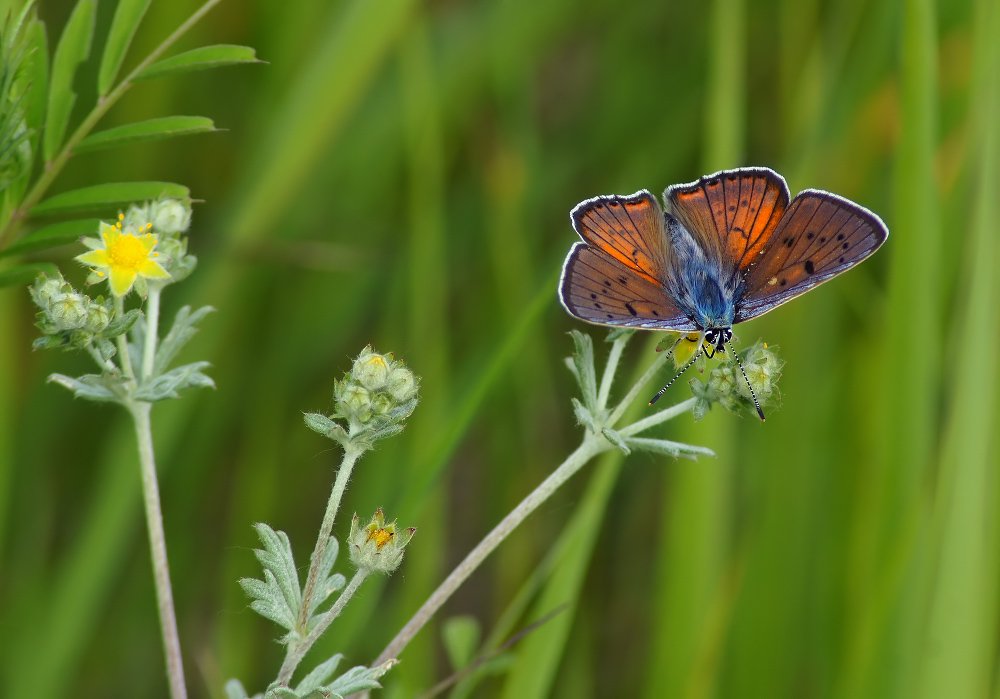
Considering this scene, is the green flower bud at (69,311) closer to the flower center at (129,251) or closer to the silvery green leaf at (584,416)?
the flower center at (129,251)

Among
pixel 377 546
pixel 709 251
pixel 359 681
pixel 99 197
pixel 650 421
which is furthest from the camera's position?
pixel 709 251

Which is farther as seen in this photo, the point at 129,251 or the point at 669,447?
the point at 129,251

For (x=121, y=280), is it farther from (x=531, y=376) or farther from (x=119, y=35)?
(x=531, y=376)

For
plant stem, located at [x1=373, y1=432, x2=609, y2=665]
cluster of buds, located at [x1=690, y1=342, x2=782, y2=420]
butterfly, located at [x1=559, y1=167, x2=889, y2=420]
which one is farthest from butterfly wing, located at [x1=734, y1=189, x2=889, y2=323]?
plant stem, located at [x1=373, y1=432, x2=609, y2=665]

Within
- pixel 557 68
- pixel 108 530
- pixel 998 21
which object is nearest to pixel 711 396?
pixel 998 21

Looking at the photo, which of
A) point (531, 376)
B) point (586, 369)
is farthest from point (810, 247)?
point (531, 376)

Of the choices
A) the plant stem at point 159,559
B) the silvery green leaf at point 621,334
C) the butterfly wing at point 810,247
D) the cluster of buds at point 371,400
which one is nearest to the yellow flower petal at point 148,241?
the plant stem at point 159,559

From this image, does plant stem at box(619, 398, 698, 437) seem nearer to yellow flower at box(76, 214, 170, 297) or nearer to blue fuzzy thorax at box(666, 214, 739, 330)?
blue fuzzy thorax at box(666, 214, 739, 330)
